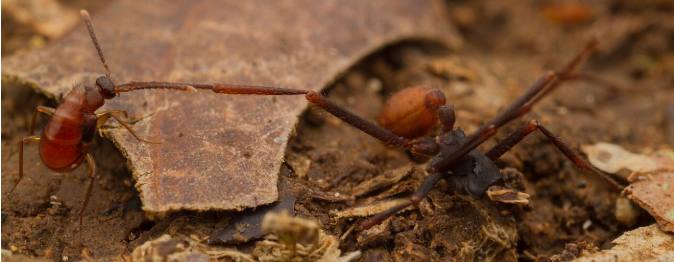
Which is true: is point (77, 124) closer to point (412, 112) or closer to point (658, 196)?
point (412, 112)

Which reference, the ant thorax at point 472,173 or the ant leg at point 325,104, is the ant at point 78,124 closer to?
the ant leg at point 325,104

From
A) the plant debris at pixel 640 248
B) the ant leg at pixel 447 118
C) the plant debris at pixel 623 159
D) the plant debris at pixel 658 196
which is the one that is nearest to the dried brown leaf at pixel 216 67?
the ant leg at pixel 447 118

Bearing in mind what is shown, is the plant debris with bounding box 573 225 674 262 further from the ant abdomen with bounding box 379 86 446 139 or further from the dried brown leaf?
the dried brown leaf

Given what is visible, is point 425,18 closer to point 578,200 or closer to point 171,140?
point 578,200

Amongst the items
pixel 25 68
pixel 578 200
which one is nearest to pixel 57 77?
pixel 25 68

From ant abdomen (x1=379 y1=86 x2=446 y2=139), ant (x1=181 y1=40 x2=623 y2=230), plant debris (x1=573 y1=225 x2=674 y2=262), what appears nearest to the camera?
plant debris (x1=573 y1=225 x2=674 y2=262)

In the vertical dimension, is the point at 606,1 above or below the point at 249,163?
above

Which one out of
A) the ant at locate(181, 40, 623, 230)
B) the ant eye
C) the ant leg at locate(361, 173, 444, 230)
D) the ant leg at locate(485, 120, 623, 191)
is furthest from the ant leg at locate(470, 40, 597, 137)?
the ant eye

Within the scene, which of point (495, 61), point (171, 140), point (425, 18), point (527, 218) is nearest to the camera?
point (171, 140)
